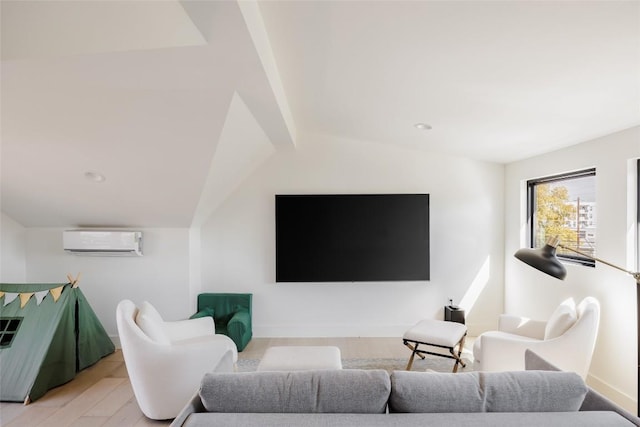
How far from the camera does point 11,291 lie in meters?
3.44

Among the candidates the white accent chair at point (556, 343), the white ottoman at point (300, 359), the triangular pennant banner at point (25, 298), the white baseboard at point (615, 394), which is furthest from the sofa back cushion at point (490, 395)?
the triangular pennant banner at point (25, 298)

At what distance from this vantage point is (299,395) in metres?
1.47

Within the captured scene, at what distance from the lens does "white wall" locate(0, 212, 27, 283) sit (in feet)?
13.2

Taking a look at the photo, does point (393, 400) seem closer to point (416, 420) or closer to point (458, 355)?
point (416, 420)

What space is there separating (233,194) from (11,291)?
7.78 feet

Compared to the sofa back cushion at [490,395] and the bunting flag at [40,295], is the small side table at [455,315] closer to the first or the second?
the sofa back cushion at [490,395]

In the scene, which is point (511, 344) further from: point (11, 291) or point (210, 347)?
point (11, 291)

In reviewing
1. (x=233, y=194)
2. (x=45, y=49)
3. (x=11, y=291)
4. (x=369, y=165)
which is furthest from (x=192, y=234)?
(x=45, y=49)

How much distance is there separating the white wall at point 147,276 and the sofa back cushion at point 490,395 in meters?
3.31

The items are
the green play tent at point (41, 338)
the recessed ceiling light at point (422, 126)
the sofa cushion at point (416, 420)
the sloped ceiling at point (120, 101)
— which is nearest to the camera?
the sofa cushion at point (416, 420)

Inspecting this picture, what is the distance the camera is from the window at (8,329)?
3159 mm

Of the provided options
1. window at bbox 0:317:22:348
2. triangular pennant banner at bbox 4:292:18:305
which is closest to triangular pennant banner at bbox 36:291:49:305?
window at bbox 0:317:22:348

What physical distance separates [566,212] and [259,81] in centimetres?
327

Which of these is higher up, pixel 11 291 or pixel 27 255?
pixel 27 255
